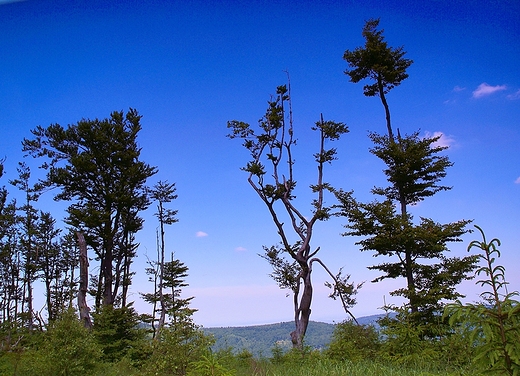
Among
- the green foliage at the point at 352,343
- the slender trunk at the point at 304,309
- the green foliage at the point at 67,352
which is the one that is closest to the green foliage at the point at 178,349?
the green foliage at the point at 67,352

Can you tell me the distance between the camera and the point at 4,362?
24.4 feet

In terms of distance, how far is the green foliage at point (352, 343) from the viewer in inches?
346

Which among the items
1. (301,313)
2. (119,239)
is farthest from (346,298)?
(119,239)

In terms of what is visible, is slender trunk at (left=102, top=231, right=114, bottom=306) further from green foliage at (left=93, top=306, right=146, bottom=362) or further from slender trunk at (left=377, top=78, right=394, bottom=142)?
slender trunk at (left=377, top=78, right=394, bottom=142)

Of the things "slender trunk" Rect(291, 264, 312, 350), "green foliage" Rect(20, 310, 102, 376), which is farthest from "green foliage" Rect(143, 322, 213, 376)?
"slender trunk" Rect(291, 264, 312, 350)

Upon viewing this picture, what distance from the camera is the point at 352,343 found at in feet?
30.2

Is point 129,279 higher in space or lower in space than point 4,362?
higher

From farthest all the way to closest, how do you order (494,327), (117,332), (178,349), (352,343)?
(117,332), (352,343), (178,349), (494,327)

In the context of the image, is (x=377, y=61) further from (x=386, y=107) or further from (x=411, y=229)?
(x=411, y=229)

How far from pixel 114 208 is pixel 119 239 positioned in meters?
2.30

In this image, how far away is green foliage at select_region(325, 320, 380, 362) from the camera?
28.8ft

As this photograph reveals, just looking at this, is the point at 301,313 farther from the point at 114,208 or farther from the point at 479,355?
the point at 479,355

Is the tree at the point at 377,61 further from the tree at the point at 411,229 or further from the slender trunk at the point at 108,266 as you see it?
the slender trunk at the point at 108,266

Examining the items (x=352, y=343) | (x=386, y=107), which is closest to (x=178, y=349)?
(x=352, y=343)
